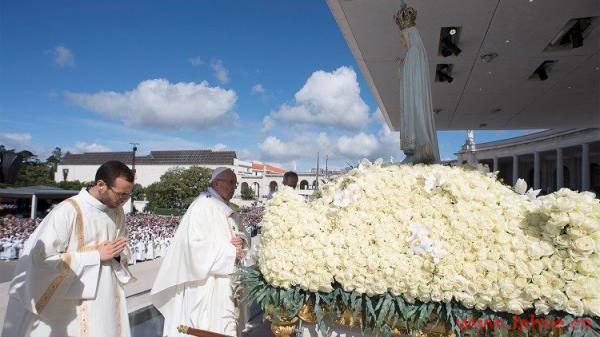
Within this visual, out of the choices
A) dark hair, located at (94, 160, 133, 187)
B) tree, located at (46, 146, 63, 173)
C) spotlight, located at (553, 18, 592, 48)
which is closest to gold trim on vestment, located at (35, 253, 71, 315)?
dark hair, located at (94, 160, 133, 187)

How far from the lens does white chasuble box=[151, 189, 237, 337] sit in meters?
3.70

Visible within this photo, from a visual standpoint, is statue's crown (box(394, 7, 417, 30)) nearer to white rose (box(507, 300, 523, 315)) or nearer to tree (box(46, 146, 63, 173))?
white rose (box(507, 300, 523, 315))

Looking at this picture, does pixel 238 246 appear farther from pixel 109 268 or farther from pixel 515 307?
pixel 515 307

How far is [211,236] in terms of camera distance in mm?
3912

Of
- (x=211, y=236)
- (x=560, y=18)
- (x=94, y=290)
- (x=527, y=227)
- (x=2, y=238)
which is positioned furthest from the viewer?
(x=2, y=238)

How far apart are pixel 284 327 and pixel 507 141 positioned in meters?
49.3

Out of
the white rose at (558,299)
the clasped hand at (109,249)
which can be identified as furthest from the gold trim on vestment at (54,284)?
the white rose at (558,299)

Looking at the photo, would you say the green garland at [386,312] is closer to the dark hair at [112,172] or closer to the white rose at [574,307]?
the white rose at [574,307]

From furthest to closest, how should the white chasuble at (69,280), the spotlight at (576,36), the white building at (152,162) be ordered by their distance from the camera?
the white building at (152,162)
the spotlight at (576,36)
the white chasuble at (69,280)

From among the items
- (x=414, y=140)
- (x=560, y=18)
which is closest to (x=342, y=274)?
(x=414, y=140)

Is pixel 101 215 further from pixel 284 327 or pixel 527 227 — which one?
pixel 527 227

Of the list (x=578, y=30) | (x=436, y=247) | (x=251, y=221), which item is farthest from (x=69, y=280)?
(x=251, y=221)

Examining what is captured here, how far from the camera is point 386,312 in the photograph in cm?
224

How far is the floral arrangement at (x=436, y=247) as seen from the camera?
1980 mm
